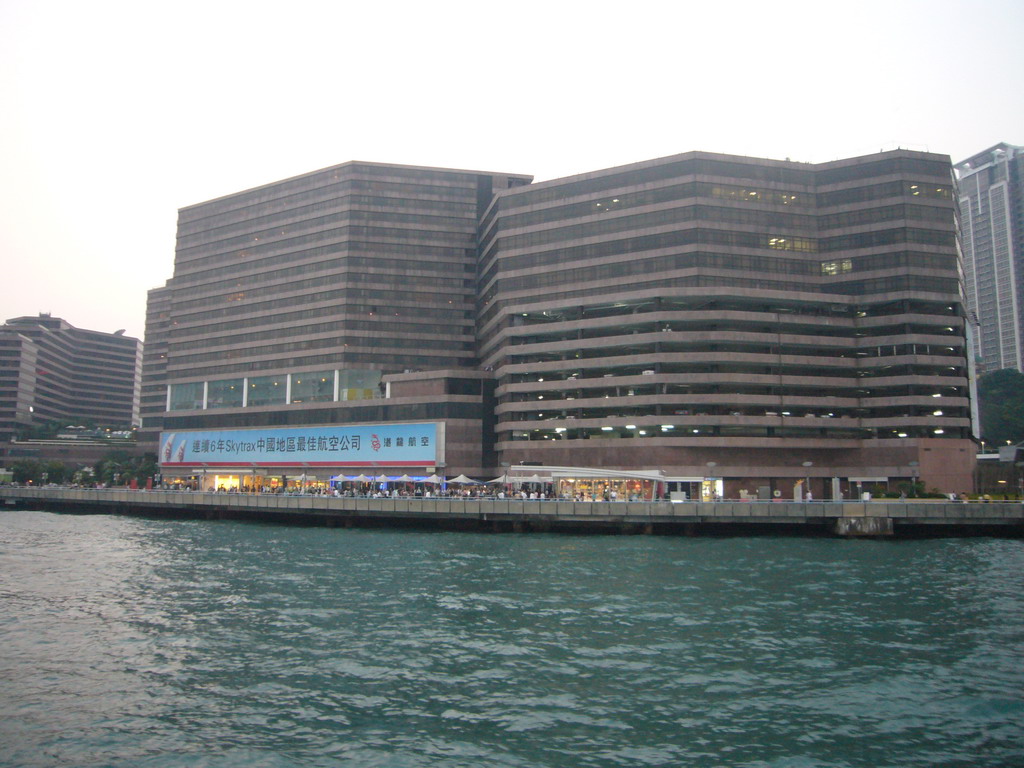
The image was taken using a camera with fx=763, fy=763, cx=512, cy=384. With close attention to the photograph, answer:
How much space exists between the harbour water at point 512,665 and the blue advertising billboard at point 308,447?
63.8 metres

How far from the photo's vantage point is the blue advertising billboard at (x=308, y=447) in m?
117

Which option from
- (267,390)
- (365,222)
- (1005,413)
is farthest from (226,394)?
(1005,413)

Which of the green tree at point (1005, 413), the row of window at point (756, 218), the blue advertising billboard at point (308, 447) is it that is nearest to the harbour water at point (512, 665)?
the row of window at point (756, 218)

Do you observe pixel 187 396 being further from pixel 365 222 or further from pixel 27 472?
pixel 27 472

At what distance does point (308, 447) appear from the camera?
128 meters

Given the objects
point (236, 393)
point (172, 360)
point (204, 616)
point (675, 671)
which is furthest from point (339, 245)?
point (675, 671)

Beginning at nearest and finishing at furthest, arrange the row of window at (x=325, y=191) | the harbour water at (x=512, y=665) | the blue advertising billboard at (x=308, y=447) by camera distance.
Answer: the harbour water at (x=512, y=665) → the blue advertising billboard at (x=308, y=447) → the row of window at (x=325, y=191)

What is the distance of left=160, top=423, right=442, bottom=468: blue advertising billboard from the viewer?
117 meters

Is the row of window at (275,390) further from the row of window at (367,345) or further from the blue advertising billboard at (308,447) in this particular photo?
the blue advertising billboard at (308,447)

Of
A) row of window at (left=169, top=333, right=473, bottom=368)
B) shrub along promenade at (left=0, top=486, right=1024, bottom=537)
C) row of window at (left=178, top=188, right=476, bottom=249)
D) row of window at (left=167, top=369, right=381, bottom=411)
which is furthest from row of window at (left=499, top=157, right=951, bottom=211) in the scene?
row of window at (left=167, top=369, right=381, bottom=411)

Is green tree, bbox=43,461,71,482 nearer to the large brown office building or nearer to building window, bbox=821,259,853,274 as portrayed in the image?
the large brown office building

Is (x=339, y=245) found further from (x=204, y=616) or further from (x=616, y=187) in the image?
(x=204, y=616)

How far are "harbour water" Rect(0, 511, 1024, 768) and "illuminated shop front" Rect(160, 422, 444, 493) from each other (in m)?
64.1

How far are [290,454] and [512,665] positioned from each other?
4340 inches
